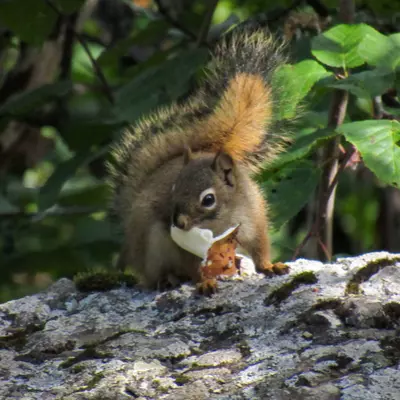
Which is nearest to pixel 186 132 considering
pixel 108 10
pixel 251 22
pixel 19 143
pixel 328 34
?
pixel 328 34

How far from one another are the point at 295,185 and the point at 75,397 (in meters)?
1.22

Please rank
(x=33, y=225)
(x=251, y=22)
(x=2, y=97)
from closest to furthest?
(x=251, y=22) < (x=33, y=225) < (x=2, y=97)

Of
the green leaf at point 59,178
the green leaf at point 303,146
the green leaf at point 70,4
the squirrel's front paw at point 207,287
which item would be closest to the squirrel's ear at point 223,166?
the green leaf at point 303,146

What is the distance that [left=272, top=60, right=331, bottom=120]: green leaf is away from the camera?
2.47 m

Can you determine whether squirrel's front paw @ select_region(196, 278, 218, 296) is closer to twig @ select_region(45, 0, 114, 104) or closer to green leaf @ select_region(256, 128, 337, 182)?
green leaf @ select_region(256, 128, 337, 182)

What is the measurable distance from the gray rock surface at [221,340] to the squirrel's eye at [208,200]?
0.41 metres

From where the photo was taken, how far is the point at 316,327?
5.77 feet

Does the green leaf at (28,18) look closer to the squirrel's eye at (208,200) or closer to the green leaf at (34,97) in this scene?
the green leaf at (34,97)

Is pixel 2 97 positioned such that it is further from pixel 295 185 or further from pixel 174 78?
pixel 295 185

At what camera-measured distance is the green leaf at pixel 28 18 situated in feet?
11.0

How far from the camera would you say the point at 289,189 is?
8.77 ft

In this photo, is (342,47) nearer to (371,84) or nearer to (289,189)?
(371,84)

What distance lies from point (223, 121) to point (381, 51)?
0.49 meters

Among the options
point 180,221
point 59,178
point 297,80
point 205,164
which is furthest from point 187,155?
point 59,178
